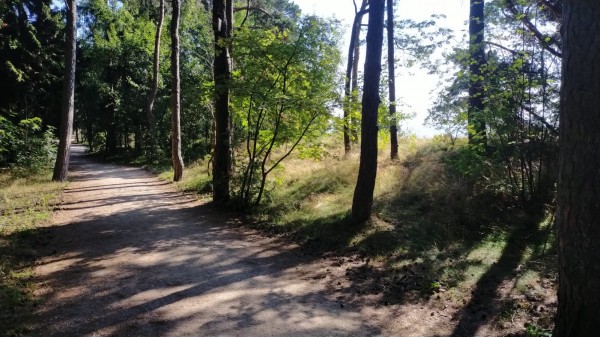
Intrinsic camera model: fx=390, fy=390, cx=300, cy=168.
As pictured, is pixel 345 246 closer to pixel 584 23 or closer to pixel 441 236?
pixel 441 236

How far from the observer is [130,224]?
29.8ft

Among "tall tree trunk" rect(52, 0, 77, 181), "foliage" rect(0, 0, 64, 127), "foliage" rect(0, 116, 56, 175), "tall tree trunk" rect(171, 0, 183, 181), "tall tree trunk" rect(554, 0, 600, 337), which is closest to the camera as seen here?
"tall tree trunk" rect(554, 0, 600, 337)

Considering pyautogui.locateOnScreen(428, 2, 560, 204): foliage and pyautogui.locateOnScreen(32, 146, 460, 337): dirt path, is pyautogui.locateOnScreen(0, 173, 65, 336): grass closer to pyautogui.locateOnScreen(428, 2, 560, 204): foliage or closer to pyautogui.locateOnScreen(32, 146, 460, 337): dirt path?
pyautogui.locateOnScreen(32, 146, 460, 337): dirt path

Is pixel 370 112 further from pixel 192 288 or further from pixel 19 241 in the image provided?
pixel 19 241

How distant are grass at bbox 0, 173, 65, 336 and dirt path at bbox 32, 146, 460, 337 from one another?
8.0 inches

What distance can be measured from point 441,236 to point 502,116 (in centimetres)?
274

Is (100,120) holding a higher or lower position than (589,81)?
higher

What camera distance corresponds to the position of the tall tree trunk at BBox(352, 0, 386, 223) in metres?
7.93

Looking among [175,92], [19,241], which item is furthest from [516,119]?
[175,92]

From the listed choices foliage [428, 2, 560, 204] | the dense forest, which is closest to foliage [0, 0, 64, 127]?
the dense forest

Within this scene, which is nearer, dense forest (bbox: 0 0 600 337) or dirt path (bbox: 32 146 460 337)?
dense forest (bbox: 0 0 600 337)

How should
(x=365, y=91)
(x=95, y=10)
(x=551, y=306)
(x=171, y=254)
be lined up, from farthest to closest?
(x=95, y=10) → (x=365, y=91) → (x=171, y=254) → (x=551, y=306)

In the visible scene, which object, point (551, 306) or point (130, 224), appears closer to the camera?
point (551, 306)

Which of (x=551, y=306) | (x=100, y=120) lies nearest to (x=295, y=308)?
(x=551, y=306)
